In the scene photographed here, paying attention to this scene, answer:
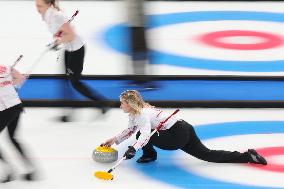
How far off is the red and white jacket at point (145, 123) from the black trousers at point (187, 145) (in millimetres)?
65

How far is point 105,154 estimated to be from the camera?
560cm

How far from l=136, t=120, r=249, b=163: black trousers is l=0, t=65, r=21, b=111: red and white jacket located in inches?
44.0

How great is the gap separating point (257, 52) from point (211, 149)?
3.32m

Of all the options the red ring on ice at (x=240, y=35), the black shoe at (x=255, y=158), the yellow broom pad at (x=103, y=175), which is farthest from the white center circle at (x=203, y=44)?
the yellow broom pad at (x=103, y=175)

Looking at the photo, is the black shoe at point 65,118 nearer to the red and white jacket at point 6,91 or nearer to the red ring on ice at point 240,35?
the red and white jacket at point 6,91

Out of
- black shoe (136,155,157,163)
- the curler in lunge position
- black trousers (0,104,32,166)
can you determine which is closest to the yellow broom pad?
the curler in lunge position

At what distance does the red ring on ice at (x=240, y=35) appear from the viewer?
912 cm

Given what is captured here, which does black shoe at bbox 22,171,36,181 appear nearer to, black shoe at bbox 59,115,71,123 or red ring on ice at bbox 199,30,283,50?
black shoe at bbox 59,115,71,123

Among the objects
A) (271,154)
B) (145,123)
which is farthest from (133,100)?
(271,154)

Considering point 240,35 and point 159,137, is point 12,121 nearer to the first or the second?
point 159,137

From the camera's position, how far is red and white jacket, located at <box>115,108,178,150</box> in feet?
17.3

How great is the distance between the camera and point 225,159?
222 inches

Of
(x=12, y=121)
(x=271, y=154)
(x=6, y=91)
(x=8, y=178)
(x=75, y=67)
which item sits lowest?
(x=8, y=178)

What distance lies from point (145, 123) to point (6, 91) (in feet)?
3.45
